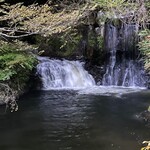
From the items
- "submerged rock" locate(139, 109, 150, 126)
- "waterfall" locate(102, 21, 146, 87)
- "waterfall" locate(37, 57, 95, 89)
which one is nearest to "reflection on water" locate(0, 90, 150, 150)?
"submerged rock" locate(139, 109, 150, 126)

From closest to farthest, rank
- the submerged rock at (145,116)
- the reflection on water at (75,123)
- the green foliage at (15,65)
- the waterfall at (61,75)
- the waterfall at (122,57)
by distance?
1. the reflection on water at (75,123)
2. the submerged rock at (145,116)
3. the green foliage at (15,65)
4. the waterfall at (61,75)
5. the waterfall at (122,57)

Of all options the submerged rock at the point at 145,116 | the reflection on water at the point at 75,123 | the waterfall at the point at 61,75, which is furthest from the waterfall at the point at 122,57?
the submerged rock at the point at 145,116

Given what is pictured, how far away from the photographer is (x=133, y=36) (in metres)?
16.8

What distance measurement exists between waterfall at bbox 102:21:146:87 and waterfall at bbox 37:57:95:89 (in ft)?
3.18

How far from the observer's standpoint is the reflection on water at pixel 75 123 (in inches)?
350

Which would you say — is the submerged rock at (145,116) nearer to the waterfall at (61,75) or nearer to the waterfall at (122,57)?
the waterfall at (122,57)

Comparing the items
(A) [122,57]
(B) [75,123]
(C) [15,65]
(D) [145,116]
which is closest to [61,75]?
(C) [15,65]

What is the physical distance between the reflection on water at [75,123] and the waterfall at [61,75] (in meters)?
1.64

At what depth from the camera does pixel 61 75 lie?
51.5 feet

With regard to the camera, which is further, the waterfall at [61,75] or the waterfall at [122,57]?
the waterfall at [122,57]

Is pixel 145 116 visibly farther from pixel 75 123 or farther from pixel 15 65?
pixel 15 65

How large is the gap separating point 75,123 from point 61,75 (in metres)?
5.56

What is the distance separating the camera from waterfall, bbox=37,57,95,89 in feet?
50.8

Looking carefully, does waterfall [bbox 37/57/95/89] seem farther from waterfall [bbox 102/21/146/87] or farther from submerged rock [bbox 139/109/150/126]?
submerged rock [bbox 139/109/150/126]
